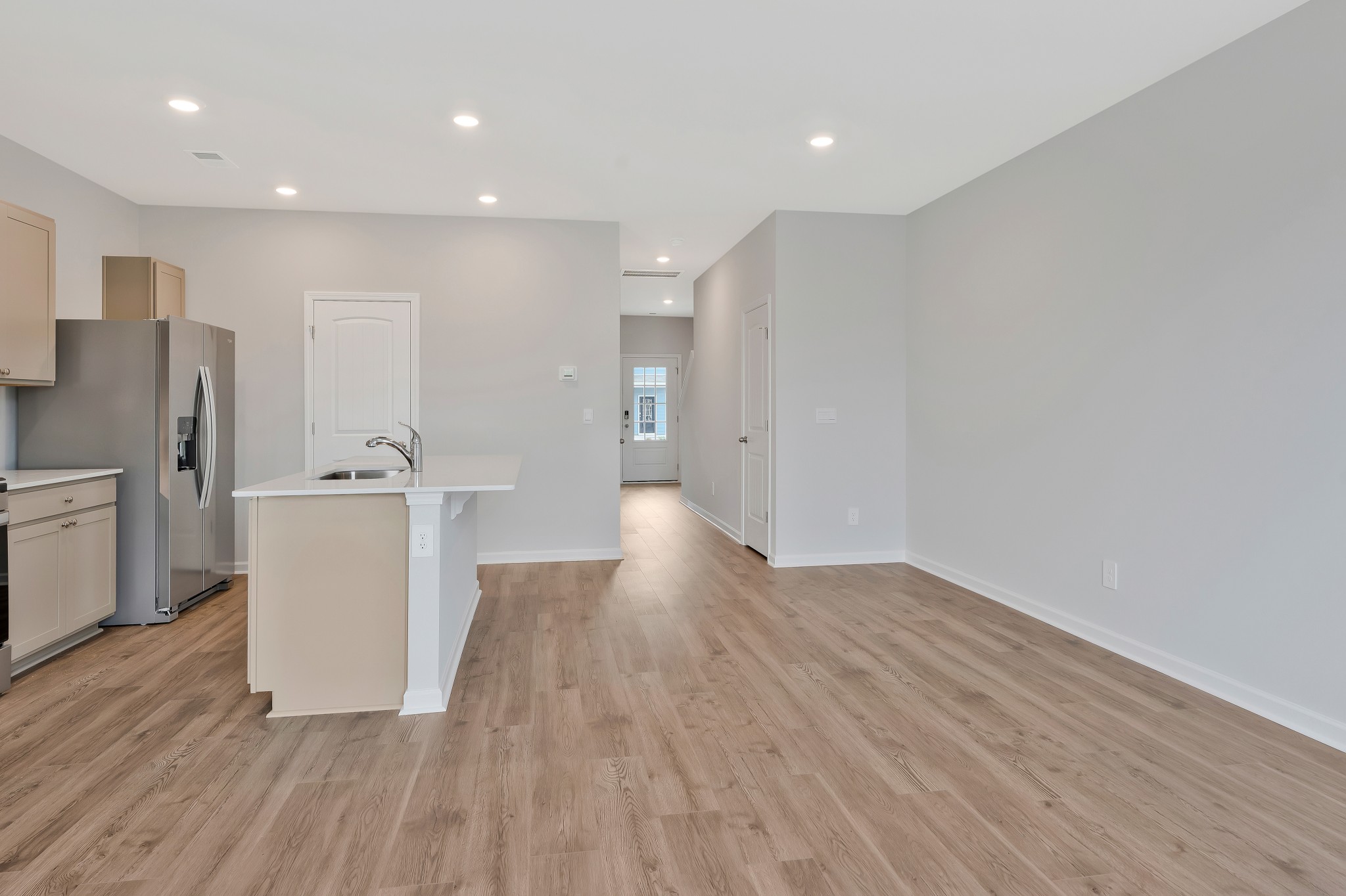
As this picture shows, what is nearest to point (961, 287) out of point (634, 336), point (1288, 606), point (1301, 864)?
point (1288, 606)

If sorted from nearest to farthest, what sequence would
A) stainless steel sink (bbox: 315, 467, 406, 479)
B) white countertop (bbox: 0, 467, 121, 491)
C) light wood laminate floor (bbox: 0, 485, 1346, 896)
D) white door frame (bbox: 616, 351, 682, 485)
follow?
light wood laminate floor (bbox: 0, 485, 1346, 896) < white countertop (bbox: 0, 467, 121, 491) < stainless steel sink (bbox: 315, 467, 406, 479) < white door frame (bbox: 616, 351, 682, 485)

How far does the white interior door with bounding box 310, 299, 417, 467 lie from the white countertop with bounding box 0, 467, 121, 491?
4.72ft

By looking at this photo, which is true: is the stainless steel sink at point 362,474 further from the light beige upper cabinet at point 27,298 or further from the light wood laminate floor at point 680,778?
the light beige upper cabinet at point 27,298

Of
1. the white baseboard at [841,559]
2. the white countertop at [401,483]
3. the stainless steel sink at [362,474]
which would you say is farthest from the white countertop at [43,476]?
the white baseboard at [841,559]

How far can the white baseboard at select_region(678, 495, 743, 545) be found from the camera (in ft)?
21.0

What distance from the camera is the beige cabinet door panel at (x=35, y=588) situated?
310 cm

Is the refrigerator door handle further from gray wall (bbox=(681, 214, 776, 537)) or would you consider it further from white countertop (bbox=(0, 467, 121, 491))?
gray wall (bbox=(681, 214, 776, 537))

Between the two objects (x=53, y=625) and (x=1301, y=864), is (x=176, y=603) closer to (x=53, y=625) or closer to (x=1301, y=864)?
(x=53, y=625)

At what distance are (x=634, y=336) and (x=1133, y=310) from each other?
8.19m

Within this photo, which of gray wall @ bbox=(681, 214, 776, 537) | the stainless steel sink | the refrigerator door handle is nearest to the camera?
the stainless steel sink

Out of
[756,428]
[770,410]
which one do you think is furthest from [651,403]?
[770,410]

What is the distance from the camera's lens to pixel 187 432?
13.4ft

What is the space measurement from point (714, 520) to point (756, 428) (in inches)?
→ 69.6

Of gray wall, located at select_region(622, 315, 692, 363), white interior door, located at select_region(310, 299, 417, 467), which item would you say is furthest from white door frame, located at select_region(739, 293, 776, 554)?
gray wall, located at select_region(622, 315, 692, 363)
